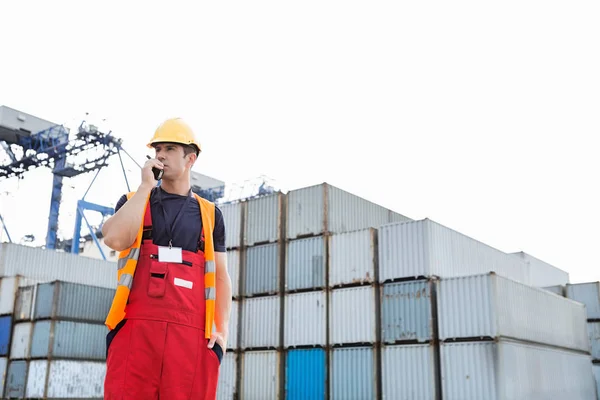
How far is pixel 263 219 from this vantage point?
2478 centimetres

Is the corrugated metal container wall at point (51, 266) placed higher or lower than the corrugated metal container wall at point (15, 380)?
higher

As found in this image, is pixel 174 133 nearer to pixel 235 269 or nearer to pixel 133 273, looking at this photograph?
pixel 133 273

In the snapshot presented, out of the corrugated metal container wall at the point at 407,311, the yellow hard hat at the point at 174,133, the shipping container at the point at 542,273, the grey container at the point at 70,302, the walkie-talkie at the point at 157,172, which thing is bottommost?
the walkie-talkie at the point at 157,172

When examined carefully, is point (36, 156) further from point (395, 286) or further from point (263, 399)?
point (395, 286)

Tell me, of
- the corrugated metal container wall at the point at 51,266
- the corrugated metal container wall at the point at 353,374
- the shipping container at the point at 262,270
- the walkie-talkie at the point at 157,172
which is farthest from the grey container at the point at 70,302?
the walkie-talkie at the point at 157,172

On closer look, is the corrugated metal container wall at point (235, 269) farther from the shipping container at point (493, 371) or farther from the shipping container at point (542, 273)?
the shipping container at point (542, 273)

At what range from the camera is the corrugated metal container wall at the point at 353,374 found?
67.4 ft

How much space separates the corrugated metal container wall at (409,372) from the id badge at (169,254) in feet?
56.4

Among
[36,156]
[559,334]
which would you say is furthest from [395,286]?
[36,156]

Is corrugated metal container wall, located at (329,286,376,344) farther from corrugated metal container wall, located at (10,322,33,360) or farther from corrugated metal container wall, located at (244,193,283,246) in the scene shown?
corrugated metal container wall, located at (10,322,33,360)

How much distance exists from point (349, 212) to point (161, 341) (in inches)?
834

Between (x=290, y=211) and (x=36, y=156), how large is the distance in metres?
22.8

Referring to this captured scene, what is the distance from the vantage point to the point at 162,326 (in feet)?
11.5

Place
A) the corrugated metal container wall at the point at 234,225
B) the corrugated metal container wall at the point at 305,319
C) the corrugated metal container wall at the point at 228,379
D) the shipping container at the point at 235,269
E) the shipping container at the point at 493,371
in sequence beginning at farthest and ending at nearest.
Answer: the corrugated metal container wall at the point at 234,225
the shipping container at the point at 235,269
the corrugated metal container wall at the point at 228,379
the corrugated metal container wall at the point at 305,319
the shipping container at the point at 493,371
